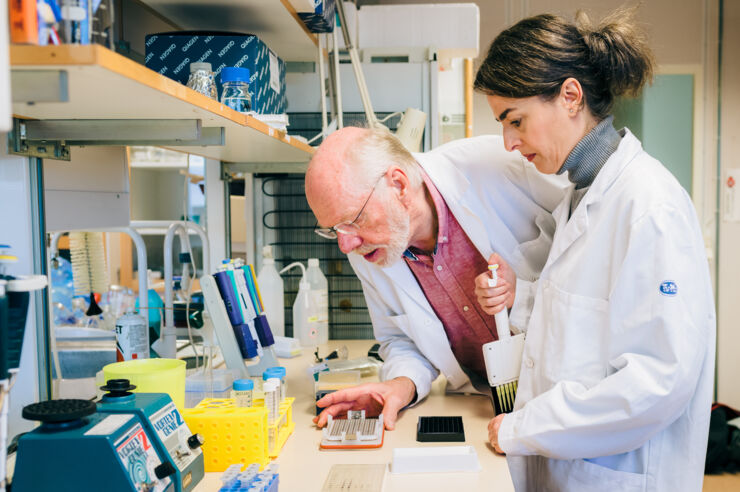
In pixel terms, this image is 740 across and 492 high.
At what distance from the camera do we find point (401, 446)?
131 centimetres

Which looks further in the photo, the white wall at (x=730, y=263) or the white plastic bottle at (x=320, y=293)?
the white wall at (x=730, y=263)

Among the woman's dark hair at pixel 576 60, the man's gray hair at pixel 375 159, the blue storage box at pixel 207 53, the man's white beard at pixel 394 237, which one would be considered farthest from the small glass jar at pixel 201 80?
the woman's dark hair at pixel 576 60

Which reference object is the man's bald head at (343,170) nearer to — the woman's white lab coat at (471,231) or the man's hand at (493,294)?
the woman's white lab coat at (471,231)

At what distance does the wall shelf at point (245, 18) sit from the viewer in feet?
5.49

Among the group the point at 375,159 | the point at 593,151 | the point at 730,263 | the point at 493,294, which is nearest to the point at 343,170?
the point at 375,159

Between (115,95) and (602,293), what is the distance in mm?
906

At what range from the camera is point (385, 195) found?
1564mm

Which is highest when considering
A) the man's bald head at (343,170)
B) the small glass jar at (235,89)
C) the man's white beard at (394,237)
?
the small glass jar at (235,89)

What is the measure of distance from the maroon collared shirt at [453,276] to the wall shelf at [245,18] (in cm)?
64

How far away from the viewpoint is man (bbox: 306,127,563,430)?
154 centimetres

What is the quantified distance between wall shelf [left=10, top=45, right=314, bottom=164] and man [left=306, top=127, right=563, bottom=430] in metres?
0.23

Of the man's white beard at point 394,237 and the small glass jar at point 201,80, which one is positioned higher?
the small glass jar at point 201,80

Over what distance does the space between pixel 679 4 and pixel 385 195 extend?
136 inches

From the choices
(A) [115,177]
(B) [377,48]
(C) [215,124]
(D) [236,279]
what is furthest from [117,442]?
(B) [377,48]
